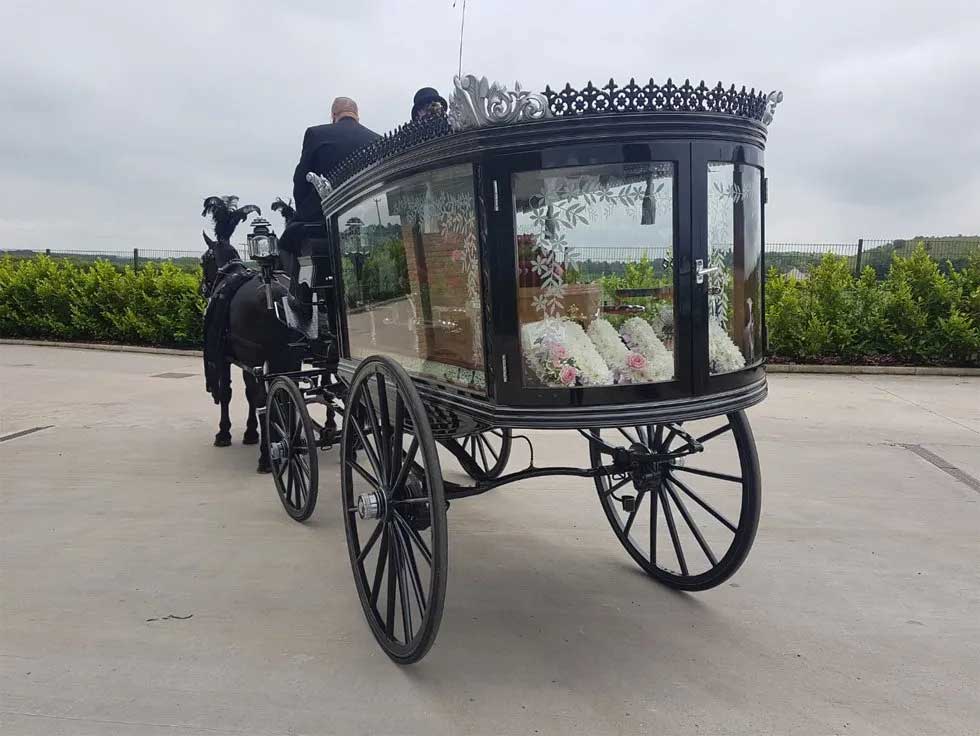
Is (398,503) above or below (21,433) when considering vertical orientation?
above

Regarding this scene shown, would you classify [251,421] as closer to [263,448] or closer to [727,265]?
[263,448]

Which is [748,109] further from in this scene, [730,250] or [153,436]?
[153,436]

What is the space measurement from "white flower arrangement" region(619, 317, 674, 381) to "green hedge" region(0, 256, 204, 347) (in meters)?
10.3

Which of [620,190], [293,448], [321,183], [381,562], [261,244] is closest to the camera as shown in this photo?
[620,190]

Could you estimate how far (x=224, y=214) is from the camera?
5664 millimetres

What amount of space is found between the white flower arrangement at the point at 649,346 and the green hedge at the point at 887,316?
276 inches

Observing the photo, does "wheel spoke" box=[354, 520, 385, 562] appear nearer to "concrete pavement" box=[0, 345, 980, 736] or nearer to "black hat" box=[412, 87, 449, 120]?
"concrete pavement" box=[0, 345, 980, 736]

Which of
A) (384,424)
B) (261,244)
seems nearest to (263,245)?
(261,244)

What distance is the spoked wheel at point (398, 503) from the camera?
229 centimetres

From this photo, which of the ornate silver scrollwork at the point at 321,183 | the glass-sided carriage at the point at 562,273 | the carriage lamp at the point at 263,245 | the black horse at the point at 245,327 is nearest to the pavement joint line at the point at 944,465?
the glass-sided carriage at the point at 562,273

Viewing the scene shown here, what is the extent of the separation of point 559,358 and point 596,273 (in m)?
0.32

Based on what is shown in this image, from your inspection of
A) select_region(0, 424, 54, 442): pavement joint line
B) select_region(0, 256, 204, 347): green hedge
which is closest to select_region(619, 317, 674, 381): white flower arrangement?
select_region(0, 424, 54, 442): pavement joint line

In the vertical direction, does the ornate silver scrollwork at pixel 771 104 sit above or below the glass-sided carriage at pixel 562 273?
above

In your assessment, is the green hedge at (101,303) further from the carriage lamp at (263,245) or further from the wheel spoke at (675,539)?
the wheel spoke at (675,539)
